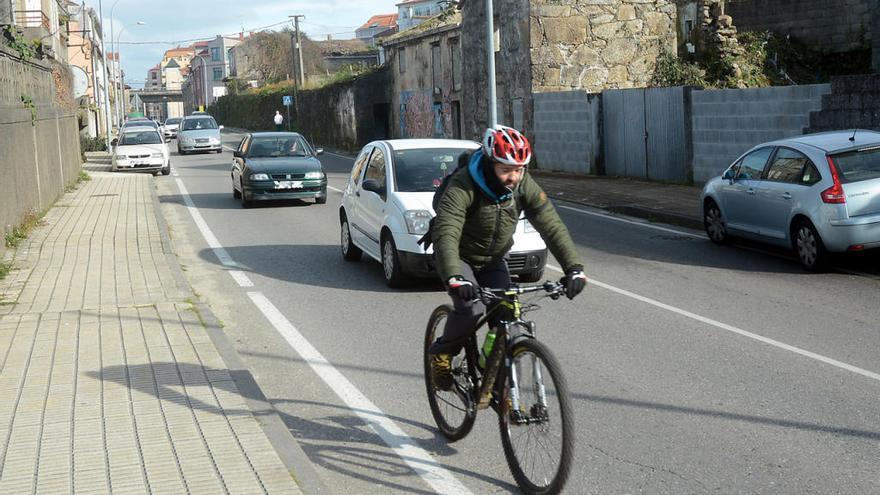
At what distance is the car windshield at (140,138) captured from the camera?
35.0m

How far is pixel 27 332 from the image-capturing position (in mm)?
9258

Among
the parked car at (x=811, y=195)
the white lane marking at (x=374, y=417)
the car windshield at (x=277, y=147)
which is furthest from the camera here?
the car windshield at (x=277, y=147)

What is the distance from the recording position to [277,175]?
71.1 ft

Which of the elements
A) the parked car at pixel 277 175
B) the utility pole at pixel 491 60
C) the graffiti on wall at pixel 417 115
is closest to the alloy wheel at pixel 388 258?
the parked car at pixel 277 175

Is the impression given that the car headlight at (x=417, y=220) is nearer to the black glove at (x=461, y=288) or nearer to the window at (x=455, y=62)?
the black glove at (x=461, y=288)

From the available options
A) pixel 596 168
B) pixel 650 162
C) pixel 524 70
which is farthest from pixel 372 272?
pixel 524 70

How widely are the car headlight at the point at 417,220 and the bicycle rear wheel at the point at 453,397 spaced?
5105mm

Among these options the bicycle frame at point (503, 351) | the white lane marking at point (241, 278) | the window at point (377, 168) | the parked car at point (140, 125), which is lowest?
the white lane marking at point (241, 278)

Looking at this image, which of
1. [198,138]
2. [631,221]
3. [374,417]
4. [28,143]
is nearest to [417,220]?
[374,417]

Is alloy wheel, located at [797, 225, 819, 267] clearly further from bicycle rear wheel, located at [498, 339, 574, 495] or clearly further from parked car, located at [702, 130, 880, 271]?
bicycle rear wheel, located at [498, 339, 574, 495]

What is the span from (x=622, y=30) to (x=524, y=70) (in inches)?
126

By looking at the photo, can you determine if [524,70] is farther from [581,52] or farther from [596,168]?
[596,168]

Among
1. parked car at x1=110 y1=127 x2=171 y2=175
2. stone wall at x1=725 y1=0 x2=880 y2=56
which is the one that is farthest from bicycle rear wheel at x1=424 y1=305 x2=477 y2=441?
parked car at x1=110 y1=127 x2=171 y2=175

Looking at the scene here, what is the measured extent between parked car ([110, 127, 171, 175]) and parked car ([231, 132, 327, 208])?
11693mm
